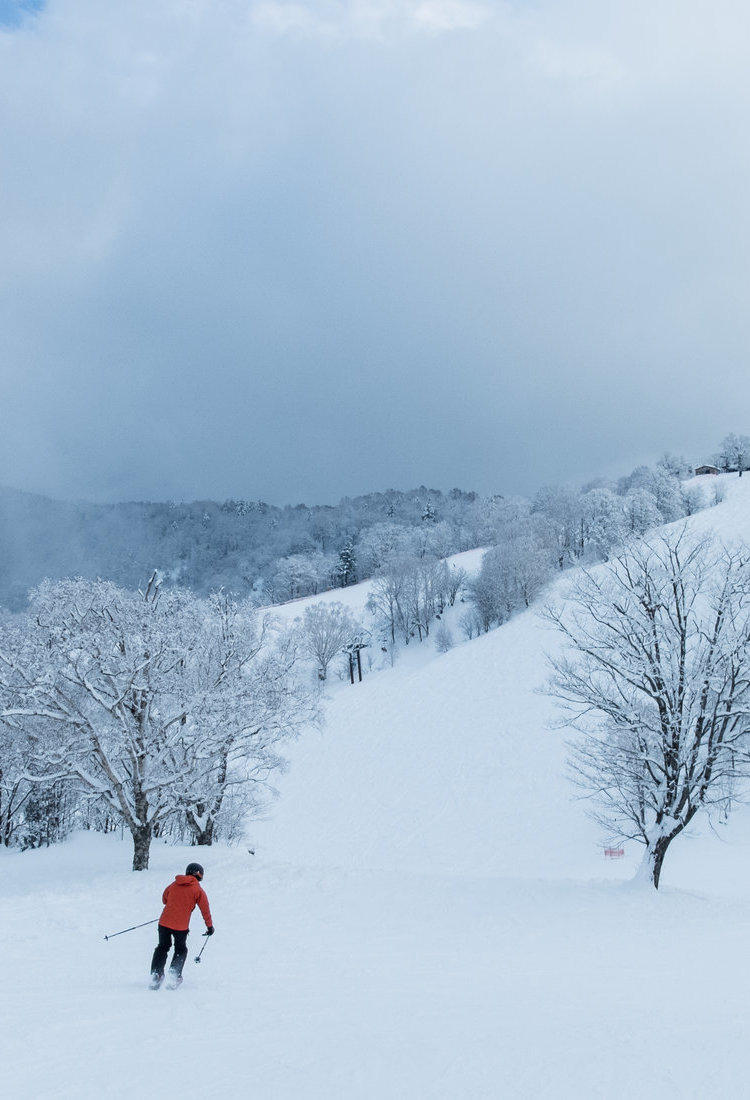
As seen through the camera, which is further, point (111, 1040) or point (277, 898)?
point (277, 898)

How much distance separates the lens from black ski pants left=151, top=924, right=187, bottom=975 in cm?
761

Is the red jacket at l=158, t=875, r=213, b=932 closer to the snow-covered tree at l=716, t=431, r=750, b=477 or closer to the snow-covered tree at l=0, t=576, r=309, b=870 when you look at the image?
the snow-covered tree at l=0, t=576, r=309, b=870

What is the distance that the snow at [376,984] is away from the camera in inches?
206

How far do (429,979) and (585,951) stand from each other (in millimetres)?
3188

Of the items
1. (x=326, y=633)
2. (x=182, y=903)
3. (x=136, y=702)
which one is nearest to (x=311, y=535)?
(x=326, y=633)

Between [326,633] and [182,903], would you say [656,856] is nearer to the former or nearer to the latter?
[182,903]

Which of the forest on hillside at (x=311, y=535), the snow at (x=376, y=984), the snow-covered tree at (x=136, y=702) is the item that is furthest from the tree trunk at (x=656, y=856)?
the forest on hillside at (x=311, y=535)

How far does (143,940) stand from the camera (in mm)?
10070

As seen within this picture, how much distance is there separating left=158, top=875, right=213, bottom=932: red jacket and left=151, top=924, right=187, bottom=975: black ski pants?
8cm

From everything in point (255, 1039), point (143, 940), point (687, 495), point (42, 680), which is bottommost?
point (143, 940)

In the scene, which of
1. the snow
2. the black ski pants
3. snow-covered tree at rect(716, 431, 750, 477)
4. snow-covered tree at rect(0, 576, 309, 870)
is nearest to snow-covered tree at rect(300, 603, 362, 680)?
the snow

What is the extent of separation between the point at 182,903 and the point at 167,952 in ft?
1.75

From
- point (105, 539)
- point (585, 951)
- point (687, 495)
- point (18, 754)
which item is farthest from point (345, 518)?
point (585, 951)

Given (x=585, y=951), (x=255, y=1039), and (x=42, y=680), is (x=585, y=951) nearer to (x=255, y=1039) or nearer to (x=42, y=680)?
(x=255, y=1039)
